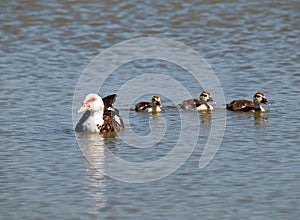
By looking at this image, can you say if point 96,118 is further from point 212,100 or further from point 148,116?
point 212,100

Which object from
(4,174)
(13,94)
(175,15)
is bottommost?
(4,174)

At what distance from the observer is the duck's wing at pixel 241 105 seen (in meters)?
13.7

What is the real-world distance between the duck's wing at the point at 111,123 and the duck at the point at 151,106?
92cm

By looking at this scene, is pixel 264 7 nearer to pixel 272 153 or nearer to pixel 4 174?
pixel 272 153

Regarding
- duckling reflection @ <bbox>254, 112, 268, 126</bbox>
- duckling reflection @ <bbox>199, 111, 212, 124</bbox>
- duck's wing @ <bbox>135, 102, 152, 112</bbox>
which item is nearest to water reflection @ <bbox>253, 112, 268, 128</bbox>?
duckling reflection @ <bbox>254, 112, 268, 126</bbox>

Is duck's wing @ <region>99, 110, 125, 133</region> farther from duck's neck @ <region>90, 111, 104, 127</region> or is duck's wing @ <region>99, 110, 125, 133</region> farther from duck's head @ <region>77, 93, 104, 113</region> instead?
duck's head @ <region>77, 93, 104, 113</region>

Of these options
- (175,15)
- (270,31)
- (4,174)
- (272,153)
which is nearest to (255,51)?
(270,31)

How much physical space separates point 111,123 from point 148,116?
3.72 feet

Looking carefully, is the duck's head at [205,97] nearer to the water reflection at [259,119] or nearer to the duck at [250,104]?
→ the duck at [250,104]

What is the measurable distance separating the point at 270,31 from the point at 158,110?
217 inches

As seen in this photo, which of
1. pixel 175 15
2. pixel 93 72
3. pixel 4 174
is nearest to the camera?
pixel 4 174

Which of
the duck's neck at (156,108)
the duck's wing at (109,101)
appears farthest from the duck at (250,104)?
the duck's wing at (109,101)

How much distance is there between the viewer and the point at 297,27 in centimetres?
1889

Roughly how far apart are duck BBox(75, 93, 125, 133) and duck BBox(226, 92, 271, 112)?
1.72m
